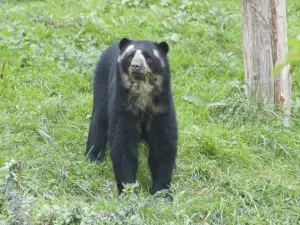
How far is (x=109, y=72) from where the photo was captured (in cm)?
615

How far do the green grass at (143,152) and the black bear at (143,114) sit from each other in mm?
255

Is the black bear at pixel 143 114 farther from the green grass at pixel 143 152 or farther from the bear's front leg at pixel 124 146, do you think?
the green grass at pixel 143 152

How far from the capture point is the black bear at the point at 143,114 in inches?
210

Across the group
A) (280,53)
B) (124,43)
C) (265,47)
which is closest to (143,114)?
(124,43)

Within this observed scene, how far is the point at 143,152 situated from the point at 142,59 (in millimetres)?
1313

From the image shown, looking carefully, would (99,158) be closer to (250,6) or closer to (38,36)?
(250,6)

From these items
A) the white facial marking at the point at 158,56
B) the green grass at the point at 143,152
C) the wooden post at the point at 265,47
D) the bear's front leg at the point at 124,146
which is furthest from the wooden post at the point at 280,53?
the bear's front leg at the point at 124,146

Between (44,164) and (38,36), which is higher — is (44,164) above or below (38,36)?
below

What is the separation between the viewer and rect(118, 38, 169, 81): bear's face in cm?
518

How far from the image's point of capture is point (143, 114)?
17.8ft

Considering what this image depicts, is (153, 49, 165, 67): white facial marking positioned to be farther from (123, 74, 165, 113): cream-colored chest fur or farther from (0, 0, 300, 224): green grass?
(0, 0, 300, 224): green grass

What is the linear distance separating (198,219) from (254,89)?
280cm

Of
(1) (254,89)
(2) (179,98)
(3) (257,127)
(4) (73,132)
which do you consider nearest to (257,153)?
(3) (257,127)

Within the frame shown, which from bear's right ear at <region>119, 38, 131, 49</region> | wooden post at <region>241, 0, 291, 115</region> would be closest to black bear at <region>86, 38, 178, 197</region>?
bear's right ear at <region>119, 38, 131, 49</region>
